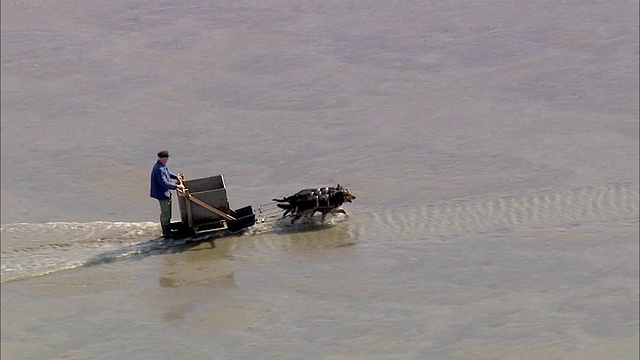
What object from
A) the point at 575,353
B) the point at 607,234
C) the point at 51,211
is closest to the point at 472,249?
the point at 607,234

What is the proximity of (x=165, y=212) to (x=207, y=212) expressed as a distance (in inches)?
19.2

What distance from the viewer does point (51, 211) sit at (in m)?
13.9

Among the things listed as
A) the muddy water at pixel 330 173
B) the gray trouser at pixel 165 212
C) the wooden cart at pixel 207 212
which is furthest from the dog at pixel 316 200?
the gray trouser at pixel 165 212

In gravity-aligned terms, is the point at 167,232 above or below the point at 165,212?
below

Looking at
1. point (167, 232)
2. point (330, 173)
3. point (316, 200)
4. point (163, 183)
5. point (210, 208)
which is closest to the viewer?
point (163, 183)

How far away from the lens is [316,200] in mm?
12750

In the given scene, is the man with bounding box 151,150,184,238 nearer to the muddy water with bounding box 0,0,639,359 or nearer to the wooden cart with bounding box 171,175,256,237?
the wooden cart with bounding box 171,175,256,237

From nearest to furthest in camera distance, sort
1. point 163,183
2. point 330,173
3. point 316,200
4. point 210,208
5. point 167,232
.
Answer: point 163,183
point 210,208
point 316,200
point 167,232
point 330,173

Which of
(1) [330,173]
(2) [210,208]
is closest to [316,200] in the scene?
(2) [210,208]

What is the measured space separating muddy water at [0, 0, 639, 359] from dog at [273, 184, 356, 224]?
303mm

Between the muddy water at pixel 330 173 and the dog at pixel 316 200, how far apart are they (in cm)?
30

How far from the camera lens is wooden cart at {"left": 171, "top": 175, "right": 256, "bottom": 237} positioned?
41.3 feet

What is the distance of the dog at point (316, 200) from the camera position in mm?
12766

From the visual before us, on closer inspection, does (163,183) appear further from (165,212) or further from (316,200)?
(316,200)
